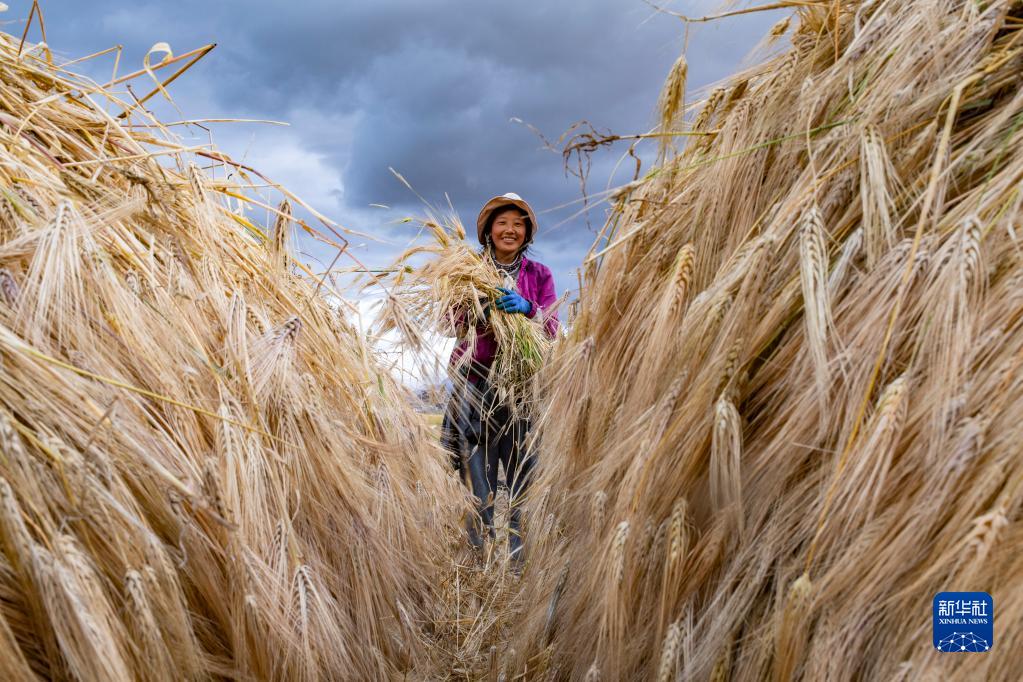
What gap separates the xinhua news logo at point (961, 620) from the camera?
82 cm

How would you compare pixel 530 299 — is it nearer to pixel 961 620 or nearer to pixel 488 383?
pixel 488 383

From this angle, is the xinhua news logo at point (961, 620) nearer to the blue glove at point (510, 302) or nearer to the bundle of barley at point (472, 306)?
the bundle of barley at point (472, 306)

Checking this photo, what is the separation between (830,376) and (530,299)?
9.35 ft

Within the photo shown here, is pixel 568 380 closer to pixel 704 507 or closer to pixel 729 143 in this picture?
pixel 704 507

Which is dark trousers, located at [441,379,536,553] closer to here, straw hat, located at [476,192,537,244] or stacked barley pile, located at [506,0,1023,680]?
straw hat, located at [476,192,537,244]

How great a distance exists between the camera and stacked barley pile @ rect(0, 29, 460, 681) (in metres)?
1.04

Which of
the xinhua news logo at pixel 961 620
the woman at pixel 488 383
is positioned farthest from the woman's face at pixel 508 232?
the xinhua news logo at pixel 961 620

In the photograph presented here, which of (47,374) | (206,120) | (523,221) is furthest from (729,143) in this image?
(523,221)

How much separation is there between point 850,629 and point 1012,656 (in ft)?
0.59

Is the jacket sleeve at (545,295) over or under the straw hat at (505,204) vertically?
under

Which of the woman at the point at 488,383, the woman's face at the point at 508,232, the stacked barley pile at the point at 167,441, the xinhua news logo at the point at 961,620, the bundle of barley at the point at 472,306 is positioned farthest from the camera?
the woman's face at the point at 508,232

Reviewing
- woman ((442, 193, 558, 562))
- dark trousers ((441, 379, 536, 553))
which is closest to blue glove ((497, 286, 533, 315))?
woman ((442, 193, 558, 562))

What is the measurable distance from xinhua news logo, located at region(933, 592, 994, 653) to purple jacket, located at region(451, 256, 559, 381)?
8.54 ft

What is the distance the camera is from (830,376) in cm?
103
